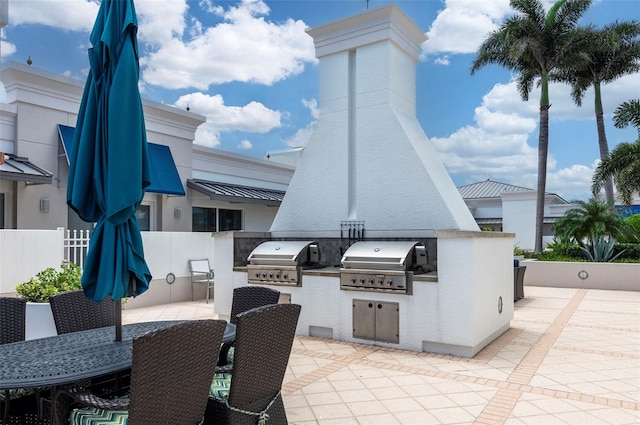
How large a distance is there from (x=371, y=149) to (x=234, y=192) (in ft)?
22.7

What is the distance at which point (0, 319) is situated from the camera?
3.55m

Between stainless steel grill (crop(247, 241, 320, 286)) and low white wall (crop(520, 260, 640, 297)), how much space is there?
8.43 metres

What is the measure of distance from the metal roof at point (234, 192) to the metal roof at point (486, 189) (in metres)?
19.3

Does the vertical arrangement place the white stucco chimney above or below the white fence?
above

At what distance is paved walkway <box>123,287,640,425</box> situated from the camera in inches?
152

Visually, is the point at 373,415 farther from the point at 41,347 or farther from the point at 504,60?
the point at 504,60

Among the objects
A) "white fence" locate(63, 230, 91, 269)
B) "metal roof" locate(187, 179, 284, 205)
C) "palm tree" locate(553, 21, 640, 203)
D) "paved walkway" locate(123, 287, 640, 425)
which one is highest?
"palm tree" locate(553, 21, 640, 203)

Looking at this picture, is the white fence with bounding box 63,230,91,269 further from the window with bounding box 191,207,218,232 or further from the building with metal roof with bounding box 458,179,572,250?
the building with metal roof with bounding box 458,179,572,250

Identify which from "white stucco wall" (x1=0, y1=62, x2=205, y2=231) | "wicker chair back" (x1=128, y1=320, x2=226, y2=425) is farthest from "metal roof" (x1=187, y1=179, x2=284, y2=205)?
"wicker chair back" (x1=128, y1=320, x2=226, y2=425)

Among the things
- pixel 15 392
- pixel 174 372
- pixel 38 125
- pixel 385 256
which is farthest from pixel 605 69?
pixel 15 392

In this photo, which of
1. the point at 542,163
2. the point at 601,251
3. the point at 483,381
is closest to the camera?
the point at 483,381

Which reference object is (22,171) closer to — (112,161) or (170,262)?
(170,262)

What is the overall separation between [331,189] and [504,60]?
1493cm

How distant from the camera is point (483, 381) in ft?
15.6
